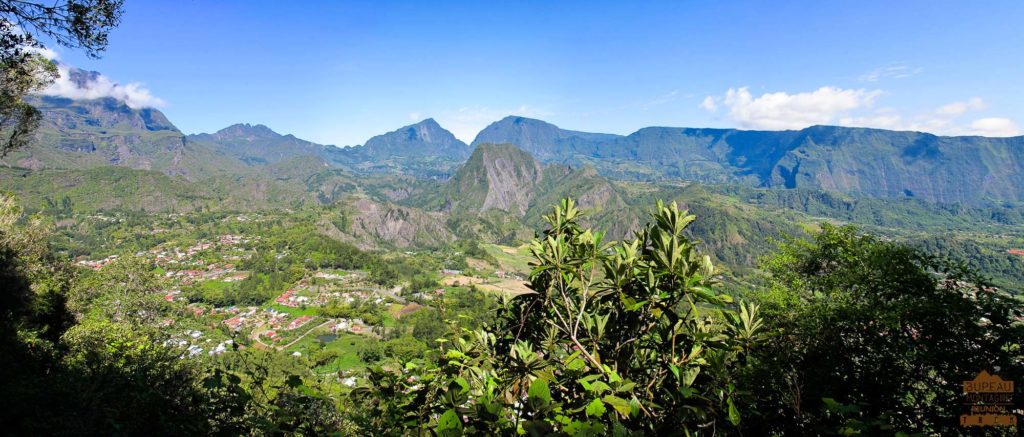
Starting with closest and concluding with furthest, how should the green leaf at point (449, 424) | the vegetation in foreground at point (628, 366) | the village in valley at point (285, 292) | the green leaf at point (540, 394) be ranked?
the green leaf at point (449, 424) < the green leaf at point (540, 394) < the vegetation in foreground at point (628, 366) < the village in valley at point (285, 292)

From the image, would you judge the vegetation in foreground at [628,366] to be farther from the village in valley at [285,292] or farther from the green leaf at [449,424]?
the village in valley at [285,292]

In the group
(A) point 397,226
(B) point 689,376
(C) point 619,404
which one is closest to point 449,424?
(C) point 619,404

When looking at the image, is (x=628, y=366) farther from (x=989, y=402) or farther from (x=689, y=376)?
(x=989, y=402)

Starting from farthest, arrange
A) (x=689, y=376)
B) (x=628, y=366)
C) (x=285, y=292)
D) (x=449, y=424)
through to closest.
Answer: (x=285, y=292)
(x=628, y=366)
(x=689, y=376)
(x=449, y=424)

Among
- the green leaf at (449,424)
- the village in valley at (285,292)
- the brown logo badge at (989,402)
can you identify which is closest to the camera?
the green leaf at (449,424)

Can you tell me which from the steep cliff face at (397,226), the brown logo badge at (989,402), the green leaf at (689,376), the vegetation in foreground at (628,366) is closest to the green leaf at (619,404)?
the vegetation in foreground at (628,366)

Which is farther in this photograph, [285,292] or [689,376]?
[285,292]

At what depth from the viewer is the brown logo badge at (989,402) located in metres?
3.53

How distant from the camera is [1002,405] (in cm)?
369

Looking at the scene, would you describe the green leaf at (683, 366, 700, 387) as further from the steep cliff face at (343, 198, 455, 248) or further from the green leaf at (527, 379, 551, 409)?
the steep cliff face at (343, 198, 455, 248)

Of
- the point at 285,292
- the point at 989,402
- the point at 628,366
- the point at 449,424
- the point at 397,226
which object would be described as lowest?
the point at 285,292

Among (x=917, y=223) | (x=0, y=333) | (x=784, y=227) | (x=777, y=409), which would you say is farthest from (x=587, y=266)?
(x=917, y=223)

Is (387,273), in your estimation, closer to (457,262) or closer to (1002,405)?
(457,262)

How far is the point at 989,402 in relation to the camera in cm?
383
